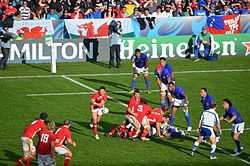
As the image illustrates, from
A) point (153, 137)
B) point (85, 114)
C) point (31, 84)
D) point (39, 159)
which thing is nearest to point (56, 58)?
point (31, 84)

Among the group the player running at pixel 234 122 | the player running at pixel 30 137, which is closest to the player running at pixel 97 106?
the player running at pixel 234 122

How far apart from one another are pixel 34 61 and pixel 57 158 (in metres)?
17.1

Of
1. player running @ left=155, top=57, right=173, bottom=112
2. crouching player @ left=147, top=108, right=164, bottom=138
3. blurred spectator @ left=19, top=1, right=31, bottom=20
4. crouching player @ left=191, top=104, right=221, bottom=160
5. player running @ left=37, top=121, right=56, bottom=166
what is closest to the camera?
player running @ left=37, top=121, right=56, bottom=166

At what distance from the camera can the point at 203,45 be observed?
134ft

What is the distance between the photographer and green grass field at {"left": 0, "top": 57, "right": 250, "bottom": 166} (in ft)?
74.0

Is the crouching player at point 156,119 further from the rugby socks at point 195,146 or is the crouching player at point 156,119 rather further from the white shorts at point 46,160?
the white shorts at point 46,160

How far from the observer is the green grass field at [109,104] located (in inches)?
888

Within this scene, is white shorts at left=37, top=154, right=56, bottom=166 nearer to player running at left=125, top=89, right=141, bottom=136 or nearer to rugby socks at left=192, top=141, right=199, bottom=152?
rugby socks at left=192, top=141, right=199, bottom=152

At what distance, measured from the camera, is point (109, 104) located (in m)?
30.0

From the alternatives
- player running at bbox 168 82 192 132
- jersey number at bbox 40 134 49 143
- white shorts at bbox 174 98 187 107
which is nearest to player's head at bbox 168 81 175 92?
player running at bbox 168 82 192 132

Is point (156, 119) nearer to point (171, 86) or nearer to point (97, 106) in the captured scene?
point (171, 86)

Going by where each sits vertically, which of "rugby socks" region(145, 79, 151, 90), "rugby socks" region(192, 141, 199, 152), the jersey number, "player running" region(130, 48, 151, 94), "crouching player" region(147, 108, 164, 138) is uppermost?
"player running" region(130, 48, 151, 94)

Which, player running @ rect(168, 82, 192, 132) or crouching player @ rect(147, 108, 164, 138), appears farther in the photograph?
player running @ rect(168, 82, 192, 132)

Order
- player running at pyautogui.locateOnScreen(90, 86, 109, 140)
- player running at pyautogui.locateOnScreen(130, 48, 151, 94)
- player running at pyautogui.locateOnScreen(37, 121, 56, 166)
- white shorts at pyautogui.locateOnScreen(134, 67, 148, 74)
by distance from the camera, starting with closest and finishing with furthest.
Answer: player running at pyautogui.locateOnScreen(37, 121, 56, 166)
player running at pyautogui.locateOnScreen(90, 86, 109, 140)
player running at pyautogui.locateOnScreen(130, 48, 151, 94)
white shorts at pyautogui.locateOnScreen(134, 67, 148, 74)
